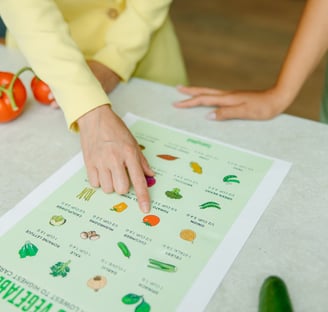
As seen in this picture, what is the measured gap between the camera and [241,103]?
0.83 metres

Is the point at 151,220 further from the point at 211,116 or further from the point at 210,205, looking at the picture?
the point at 211,116

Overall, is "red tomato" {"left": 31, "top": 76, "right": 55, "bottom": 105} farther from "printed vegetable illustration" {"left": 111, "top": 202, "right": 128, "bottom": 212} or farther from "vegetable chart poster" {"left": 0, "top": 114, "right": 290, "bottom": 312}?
"printed vegetable illustration" {"left": 111, "top": 202, "right": 128, "bottom": 212}

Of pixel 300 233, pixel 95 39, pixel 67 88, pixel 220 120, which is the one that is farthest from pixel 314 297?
pixel 95 39

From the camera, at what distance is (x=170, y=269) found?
546mm

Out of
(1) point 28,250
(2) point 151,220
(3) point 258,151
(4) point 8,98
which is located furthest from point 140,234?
(4) point 8,98

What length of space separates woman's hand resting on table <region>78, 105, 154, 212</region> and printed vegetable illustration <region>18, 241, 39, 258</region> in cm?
13

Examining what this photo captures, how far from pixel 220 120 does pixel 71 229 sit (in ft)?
1.14

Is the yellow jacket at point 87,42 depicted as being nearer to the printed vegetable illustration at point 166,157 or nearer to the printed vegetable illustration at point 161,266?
the printed vegetable illustration at point 166,157

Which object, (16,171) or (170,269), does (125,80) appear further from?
(170,269)

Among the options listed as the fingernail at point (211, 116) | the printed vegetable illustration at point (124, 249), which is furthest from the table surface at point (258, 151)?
the printed vegetable illustration at point (124, 249)

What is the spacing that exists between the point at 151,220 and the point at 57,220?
13cm

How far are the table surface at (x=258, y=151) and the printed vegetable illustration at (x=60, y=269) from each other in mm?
141

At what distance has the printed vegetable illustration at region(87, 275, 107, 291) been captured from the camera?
527 millimetres

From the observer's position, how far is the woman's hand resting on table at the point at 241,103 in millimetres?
816
